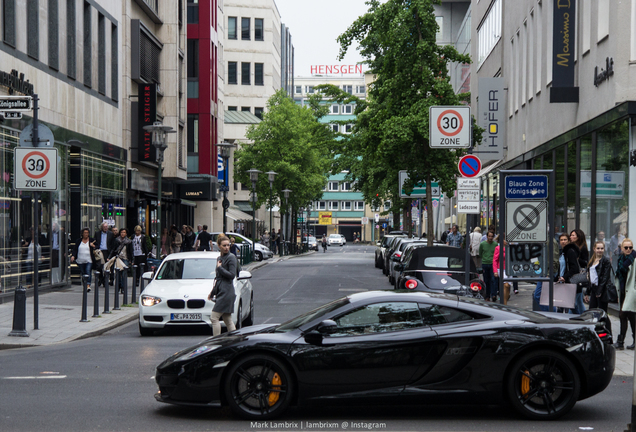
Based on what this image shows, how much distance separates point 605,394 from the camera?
931 centimetres

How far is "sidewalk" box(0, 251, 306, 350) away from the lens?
46.8 ft

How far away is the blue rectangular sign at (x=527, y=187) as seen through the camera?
12.3m

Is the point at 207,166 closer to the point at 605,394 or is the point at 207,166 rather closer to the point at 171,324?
the point at 171,324

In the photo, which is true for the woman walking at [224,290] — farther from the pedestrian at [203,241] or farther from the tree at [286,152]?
the tree at [286,152]

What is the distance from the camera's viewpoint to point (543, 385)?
7688 millimetres

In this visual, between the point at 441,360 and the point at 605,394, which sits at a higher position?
the point at 441,360

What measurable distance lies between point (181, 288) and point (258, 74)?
2956 inches

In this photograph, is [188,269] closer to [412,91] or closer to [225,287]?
[225,287]

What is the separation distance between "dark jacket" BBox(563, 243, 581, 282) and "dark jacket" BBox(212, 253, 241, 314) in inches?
228

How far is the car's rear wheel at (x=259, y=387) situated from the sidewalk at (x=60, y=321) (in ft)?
23.8

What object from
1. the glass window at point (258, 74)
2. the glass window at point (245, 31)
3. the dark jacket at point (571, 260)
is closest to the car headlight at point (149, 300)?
the dark jacket at point (571, 260)

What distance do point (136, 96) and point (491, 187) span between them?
1737 cm

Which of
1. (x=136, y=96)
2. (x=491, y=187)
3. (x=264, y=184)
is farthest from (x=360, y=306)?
(x=264, y=184)

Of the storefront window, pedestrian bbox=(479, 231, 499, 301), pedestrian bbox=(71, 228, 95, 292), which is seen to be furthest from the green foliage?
the storefront window
